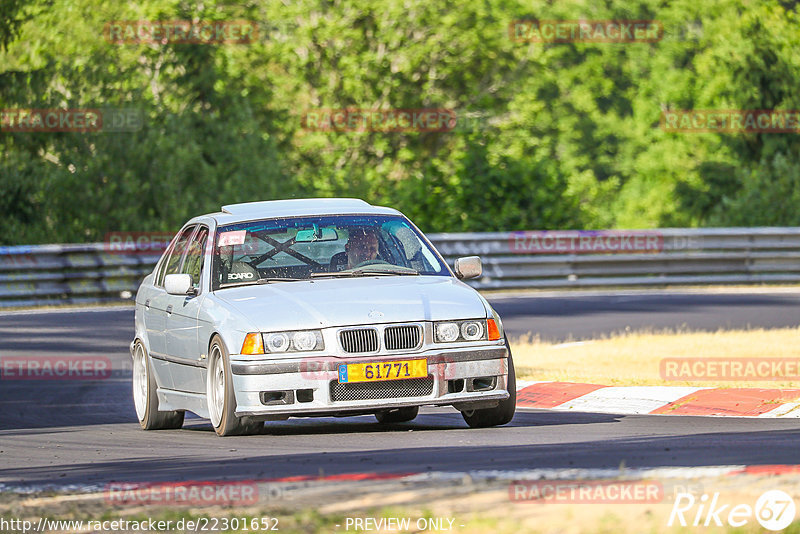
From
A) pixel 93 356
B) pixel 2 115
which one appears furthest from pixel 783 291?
pixel 2 115

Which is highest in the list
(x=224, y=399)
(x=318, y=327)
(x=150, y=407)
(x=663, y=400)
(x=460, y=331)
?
(x=318, y=327)

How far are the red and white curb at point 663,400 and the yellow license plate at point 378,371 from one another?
2.27 metres

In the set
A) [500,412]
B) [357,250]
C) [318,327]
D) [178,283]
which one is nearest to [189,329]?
[178,283]

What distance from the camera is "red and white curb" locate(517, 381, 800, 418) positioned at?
10.6 metres

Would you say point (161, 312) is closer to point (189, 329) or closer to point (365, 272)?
point (189, 329)

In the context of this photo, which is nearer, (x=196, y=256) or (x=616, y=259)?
(x=196, y=256)

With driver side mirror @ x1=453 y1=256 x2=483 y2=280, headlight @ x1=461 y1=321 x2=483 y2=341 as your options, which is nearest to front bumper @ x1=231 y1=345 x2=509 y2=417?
headlight @ x1=461 y1=321 x2=483 y2=341

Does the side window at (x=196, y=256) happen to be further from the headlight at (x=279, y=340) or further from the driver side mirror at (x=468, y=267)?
the driver side mirror at (x=468, y=267)

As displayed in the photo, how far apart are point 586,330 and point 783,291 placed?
7.69 metres

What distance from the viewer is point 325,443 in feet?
29.8

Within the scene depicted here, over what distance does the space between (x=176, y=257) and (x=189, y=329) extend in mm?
1336

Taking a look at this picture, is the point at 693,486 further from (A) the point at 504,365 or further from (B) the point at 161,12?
(B) the point at 161,12

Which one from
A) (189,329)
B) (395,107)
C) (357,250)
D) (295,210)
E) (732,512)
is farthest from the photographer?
(395,107)

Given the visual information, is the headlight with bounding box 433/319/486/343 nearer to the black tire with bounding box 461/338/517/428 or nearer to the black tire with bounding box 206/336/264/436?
the black tire with bounding box 461/338/517/428
